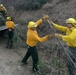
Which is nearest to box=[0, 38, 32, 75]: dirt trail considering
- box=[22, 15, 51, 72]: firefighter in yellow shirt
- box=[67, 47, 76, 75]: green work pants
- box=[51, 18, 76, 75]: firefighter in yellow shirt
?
box=[22, 15, 51, 72]: firefighter in yellow shirt

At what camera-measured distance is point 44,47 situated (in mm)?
14031

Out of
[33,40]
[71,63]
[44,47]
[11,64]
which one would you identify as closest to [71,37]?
[71,63]

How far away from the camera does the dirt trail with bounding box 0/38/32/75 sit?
11773 millimetres

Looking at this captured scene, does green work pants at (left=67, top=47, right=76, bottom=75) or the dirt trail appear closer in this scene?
green work pants at (left=67, top=47, right=76, bottom=75)

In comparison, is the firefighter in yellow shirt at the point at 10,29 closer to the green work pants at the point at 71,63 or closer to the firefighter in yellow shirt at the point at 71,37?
the firefighter in yellow shirt at the point at 71,37

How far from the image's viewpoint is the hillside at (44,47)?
11633 mm

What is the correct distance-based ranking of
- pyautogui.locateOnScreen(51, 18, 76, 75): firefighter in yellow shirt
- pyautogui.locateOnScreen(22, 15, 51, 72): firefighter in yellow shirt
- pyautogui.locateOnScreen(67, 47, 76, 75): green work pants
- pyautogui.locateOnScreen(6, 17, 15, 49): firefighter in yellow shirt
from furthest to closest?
pyautogui.locateOnScreen(6, 17, 15, 49): firefighter in yellow shirt → pyautogui.locateOnScreen(22, 15, 51, 72): firefighter in yellow shirt → pyautogui.locateOnScreen(67, 47, 76, 75): green work pants → pyautogui.locateOnScreen(51, 18, 76, 75): firefighter in yellow shirt

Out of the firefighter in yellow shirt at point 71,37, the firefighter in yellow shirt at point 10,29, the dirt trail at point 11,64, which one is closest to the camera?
the firefighter in yellow shirt at point 71,37

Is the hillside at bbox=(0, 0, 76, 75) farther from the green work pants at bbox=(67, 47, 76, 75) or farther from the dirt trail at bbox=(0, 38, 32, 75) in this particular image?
the green work pants at bbox=(67, 47, 76, 75)

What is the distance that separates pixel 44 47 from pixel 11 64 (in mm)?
2228

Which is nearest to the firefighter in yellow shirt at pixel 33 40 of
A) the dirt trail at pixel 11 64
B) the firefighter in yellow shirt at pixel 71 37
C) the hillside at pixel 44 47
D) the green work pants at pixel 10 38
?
the hillside at pixel 44 47

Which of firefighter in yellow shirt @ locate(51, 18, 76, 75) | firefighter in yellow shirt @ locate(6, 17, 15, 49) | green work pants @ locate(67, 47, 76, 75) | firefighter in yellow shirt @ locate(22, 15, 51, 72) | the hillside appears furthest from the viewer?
firefighter in yellow shirt @ locate(6, 17, 15, 49)

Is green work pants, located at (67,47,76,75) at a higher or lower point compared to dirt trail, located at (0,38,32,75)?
higher

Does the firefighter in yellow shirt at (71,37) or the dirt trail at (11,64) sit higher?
the firefighter in yellow shirt at (71,37)
